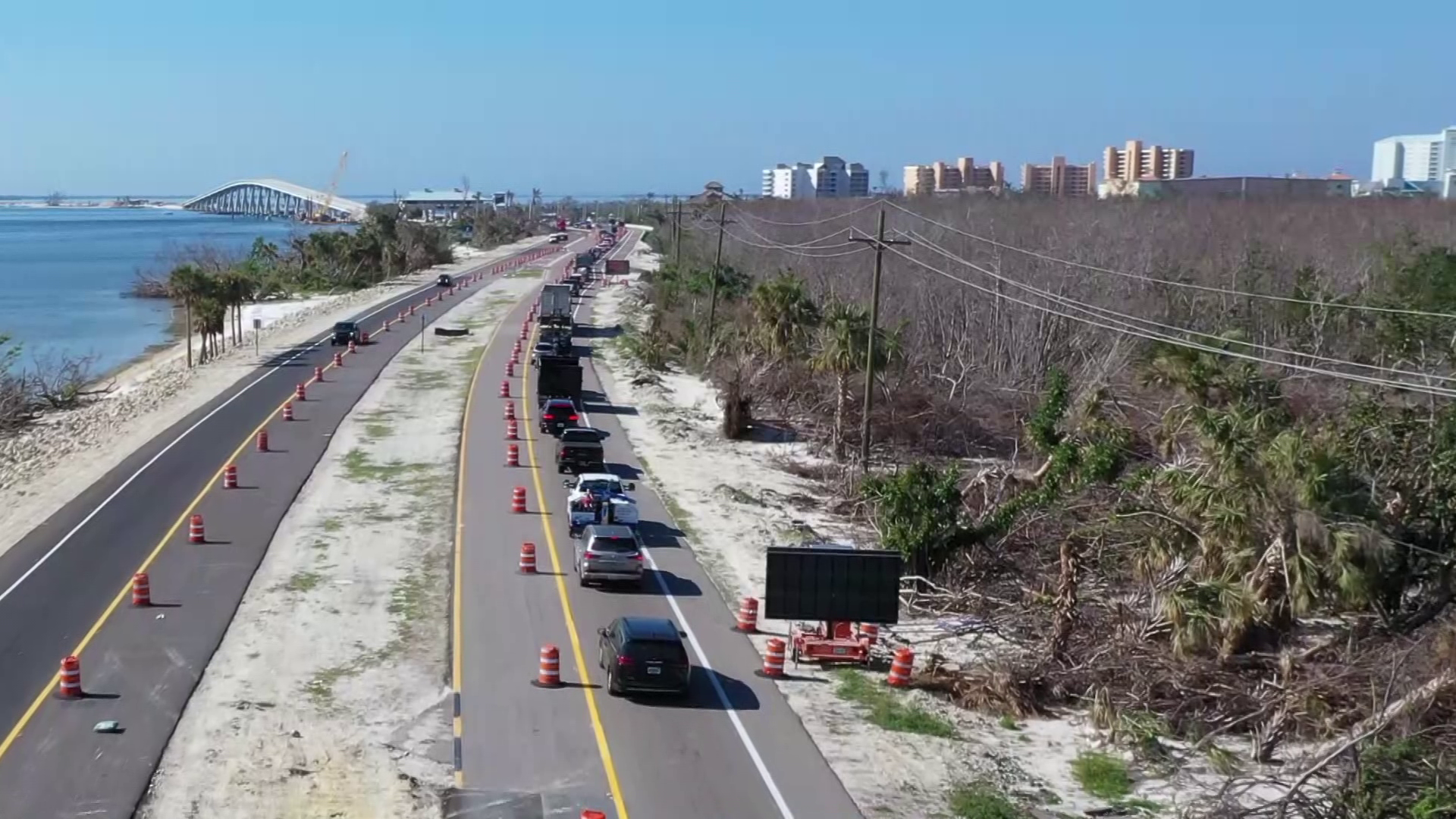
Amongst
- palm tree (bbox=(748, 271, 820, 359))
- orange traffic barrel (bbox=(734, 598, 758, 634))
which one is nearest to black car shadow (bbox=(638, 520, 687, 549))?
orange traffic barrel (bbox=(734, 598, 758, 634))

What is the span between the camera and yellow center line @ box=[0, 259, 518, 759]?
61.9 ft

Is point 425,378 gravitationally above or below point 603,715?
above

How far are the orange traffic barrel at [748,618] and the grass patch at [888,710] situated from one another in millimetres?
2551

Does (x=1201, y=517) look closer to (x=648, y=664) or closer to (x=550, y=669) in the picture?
(x=648, y=664)

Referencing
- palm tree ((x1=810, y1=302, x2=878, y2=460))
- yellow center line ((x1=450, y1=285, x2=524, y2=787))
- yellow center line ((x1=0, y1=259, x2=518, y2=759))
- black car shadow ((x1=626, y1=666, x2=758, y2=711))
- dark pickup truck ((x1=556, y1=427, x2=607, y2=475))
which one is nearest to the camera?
yellow center line ((x1=0, y1=259, x2=518, y2=759))

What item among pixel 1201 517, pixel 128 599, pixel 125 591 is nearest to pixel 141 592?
pixel 128 599

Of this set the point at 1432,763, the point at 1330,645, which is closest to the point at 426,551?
the point at 1330,645

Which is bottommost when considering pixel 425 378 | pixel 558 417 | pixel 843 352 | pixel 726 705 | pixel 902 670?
pixel 726 705

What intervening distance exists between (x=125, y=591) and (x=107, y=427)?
2527cm

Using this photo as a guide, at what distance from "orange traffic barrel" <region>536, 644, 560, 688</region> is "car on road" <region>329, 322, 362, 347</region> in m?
51.5

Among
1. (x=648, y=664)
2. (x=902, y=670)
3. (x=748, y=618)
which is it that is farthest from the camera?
(x=748, y=618)

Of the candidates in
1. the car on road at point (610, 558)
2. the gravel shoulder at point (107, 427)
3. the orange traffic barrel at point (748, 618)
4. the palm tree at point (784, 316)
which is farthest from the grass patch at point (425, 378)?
the orange traffic barrel at point (748, 618)

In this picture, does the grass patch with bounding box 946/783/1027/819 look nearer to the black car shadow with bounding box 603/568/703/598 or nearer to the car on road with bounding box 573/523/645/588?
the black car shadow with bounding box 603/568/703/598

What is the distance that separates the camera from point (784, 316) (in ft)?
166
